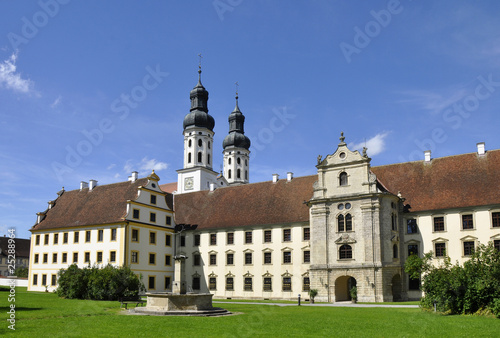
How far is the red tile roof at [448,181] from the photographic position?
1612 inches

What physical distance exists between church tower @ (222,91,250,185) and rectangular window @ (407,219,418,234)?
60133 millimetres

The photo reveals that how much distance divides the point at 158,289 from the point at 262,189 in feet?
50.2

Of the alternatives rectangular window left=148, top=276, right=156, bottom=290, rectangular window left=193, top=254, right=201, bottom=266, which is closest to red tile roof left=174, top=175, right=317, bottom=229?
rectangular window left=193, top=254, right=201, bottom=266

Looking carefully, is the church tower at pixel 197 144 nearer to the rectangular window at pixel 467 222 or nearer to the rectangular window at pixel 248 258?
the rectangular window at pixel 248 258

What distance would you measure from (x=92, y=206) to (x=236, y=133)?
5177 centimetres

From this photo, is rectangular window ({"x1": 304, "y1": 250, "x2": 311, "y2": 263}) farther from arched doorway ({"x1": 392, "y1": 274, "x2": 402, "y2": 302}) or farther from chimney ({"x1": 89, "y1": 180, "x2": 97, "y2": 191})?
chimney ({"x1": 89, "y1": 180, "x2": 97, "y2": 191})

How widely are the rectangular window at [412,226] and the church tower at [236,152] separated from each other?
60.1 meters

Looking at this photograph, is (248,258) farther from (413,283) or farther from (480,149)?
(480,149)

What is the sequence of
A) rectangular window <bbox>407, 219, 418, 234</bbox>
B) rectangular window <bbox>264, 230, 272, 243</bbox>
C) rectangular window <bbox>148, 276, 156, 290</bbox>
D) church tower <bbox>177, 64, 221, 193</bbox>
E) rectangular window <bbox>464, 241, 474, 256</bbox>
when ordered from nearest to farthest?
rectangular window <bbox>464, 241, 474, 256</bbox> < rectangular window <bbox>407, 219, 418, 234</bbox> < rectangular window <bbox>264, 230, 272, 243</bbox> < rectangular window <bbox>148, 276, 156, 290</bbox> < church tower <bbox>177, 64, 221, 193</bbox>

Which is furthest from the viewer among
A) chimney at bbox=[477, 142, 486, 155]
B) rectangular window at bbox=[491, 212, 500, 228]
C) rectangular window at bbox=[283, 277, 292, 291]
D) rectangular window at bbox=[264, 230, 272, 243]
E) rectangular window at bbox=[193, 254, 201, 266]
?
rectangular window at bbox=[193, 254, 201, 266]

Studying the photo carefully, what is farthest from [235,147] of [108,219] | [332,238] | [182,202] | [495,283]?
[495,283]

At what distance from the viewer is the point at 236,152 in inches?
4006

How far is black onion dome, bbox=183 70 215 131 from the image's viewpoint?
87.8 meters

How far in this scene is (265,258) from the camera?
1939 inches
